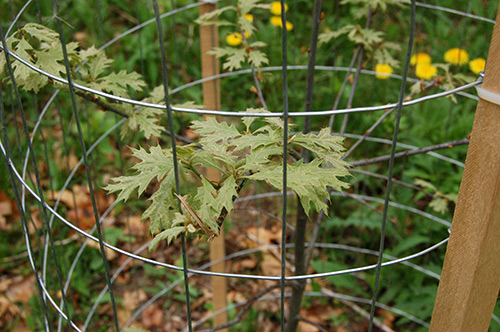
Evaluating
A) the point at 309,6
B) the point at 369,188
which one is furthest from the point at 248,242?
the point at 309,6

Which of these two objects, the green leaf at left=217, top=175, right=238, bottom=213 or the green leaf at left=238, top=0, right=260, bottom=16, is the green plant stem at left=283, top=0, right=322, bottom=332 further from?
the green leaf at left=217, top=175, right=238, bottom=213

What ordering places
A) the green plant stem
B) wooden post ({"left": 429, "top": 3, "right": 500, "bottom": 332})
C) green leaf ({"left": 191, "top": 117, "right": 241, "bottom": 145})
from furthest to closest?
the green plant stem
green leaf ({"left": 191, "top": 117, "right": 241, "bottom": 145})
wooden post ({"left": 429, "top": 3, "right": 500, "bottom": 332})

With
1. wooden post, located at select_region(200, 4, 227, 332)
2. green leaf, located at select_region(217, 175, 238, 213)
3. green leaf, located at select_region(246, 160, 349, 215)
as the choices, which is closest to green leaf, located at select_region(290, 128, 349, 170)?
green leaf, located at select_region(246, 160, 349, 215)

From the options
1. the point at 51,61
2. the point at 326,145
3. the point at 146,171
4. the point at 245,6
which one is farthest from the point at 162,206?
the point at 245,6

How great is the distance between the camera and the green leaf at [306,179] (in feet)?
2.74

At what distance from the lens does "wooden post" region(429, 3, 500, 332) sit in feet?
2.62

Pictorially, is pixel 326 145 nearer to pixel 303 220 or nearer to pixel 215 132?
pixel 215 132

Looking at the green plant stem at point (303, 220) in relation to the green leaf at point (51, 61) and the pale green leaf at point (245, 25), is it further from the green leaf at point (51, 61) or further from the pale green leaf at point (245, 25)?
the green leaf at point (51, 61)

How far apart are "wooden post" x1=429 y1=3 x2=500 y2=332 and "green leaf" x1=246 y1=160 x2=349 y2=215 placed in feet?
0.67

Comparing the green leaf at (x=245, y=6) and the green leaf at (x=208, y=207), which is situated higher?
the green leaf at (x=245, y=6)

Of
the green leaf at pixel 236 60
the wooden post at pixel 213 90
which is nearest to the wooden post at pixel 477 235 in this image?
the green leaf at pixel 236 60

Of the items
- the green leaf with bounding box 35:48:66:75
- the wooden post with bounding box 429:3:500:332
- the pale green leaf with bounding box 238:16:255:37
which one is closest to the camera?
the wooden post with bounding box 429:3:500:332

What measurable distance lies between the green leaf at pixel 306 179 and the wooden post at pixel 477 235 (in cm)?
20

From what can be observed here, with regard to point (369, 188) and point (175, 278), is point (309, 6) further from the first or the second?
point (175, 278)
